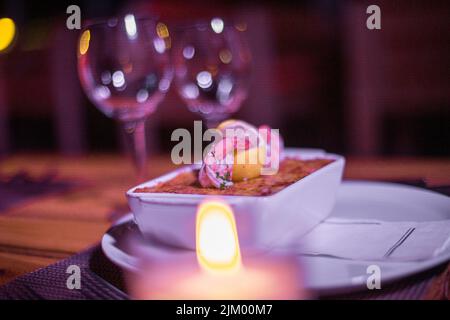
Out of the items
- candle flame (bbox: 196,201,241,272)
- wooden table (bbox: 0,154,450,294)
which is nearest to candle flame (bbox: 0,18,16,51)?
wooden table (bbox: 0,154,450,294)

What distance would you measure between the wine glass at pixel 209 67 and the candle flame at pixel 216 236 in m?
0.38

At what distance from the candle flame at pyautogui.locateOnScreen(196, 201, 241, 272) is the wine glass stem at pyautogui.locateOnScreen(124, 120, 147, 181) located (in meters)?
0.29

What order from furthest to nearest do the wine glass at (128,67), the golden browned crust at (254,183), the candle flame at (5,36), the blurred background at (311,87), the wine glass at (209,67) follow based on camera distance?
the candle flame at (5,36) < the blurred background at (311,87) < the wine glass at (209,67) < the wine glass at (128,67) < the golden browned crust at (254,183)

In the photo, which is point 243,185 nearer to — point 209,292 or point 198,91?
point 209,292

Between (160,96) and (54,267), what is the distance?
32 cm

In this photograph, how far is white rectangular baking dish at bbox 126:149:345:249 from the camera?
16.6 inches

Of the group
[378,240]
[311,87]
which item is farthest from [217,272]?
[311,87]

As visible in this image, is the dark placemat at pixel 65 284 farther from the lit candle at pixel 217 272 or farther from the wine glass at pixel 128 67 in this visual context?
the wine glass at pixel 128 67

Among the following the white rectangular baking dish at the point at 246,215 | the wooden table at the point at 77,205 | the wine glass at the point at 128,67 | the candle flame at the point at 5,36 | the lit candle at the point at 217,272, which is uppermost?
the candle flame at the point at 5,36

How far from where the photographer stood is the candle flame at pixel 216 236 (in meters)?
0.41

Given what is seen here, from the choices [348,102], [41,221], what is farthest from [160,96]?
[348,102]

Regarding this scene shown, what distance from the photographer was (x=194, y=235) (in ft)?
1.42

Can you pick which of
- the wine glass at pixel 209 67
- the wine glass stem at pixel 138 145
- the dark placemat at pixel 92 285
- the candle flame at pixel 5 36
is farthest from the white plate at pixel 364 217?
the candle flame at pixel 5 36

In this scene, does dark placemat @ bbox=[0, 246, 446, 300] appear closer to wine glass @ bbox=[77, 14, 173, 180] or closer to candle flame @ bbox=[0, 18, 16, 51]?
wine glass @ bbox=[77, 14, 173, 180]
